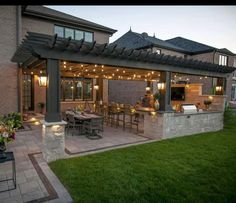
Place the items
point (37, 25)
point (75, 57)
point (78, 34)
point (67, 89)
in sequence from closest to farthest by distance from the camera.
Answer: point (75, 57)
point (37, 25)
point (78, 34)
point (67, 89)

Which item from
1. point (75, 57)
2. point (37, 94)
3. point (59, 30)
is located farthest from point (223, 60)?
point (75, 57)

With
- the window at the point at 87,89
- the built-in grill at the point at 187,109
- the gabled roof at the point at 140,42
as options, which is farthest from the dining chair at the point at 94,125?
the gabled roof at the point at 140,42

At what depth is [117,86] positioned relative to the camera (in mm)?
19719

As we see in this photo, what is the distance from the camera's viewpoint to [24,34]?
1127 cm

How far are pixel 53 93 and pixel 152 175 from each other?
3634mm

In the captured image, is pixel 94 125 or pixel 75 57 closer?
pixel 75 57

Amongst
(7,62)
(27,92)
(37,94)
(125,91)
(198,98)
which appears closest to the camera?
(7,62)

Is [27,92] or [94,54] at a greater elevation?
[94,54]

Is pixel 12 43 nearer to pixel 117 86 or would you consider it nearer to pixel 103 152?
pixel 103 152

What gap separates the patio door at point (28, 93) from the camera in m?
12.0

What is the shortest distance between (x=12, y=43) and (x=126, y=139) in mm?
7740

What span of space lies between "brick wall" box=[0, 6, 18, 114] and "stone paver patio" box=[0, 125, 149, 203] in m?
2.08

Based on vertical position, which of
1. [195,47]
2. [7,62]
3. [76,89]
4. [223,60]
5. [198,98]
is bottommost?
[198,98]

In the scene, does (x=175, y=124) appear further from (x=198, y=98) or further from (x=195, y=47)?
(x=195, y=47)
